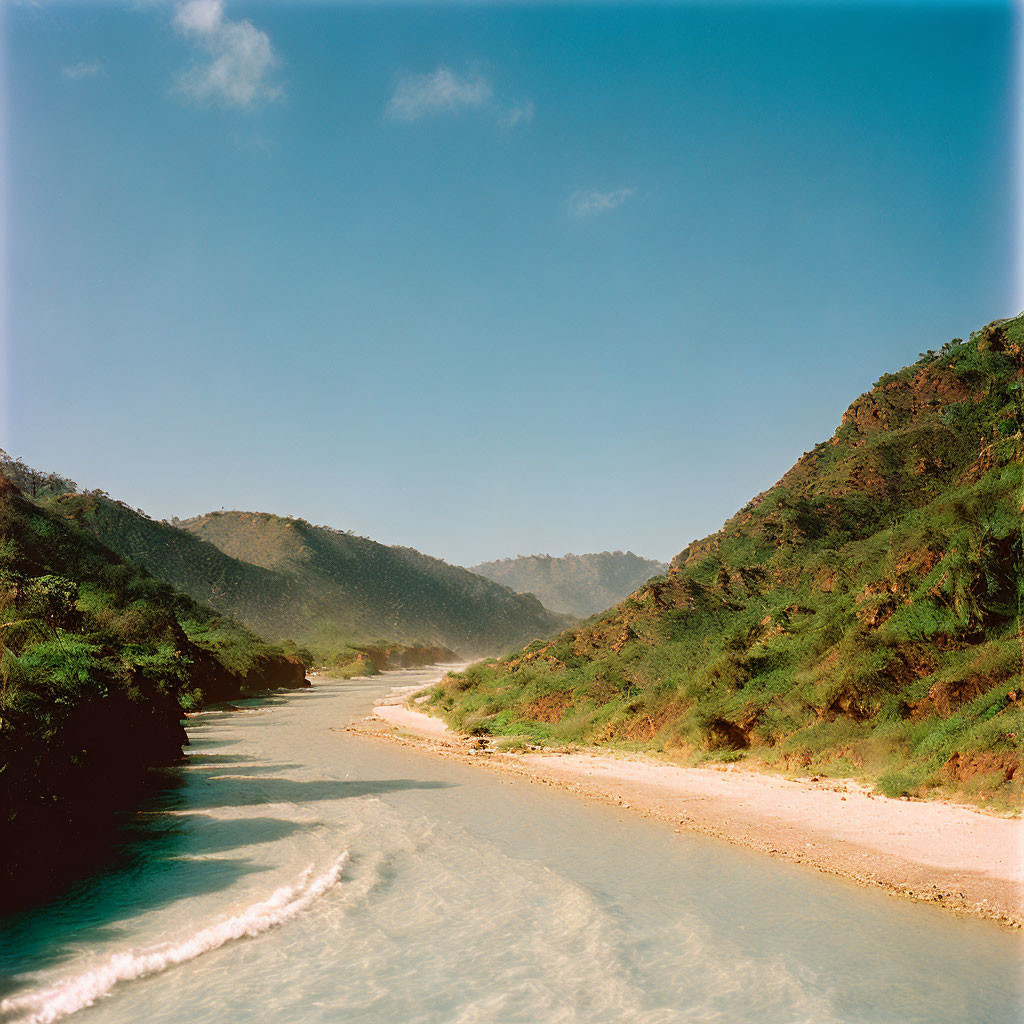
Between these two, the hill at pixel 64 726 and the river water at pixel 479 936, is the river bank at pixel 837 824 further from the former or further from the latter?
the hill at pixel 64 726

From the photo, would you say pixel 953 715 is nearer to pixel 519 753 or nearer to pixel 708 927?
pixel 708 927

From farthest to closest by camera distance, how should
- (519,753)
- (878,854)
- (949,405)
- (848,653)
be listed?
(949,405) → (519,753) → (848,653) → (878,854)

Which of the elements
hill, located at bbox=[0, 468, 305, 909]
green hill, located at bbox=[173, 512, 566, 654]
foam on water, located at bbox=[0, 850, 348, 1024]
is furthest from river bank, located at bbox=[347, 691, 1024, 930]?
green hill, located at bbox=[173, 512, 566, 654]

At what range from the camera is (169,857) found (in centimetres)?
1398

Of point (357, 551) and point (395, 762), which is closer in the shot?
point (395, 762)

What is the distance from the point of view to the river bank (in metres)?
11.6

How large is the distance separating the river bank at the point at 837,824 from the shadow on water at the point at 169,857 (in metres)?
5.80

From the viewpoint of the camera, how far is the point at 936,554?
21.1 m

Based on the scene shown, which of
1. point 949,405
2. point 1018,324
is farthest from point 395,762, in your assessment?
point 1018,324

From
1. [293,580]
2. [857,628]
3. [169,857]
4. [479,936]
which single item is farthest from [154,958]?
[293,580]

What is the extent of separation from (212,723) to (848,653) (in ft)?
104

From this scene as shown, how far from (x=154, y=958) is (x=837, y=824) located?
12267mm

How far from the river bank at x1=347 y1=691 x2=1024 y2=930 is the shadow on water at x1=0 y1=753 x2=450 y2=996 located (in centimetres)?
580

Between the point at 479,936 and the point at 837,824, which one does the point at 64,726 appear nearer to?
the point at 479,936
